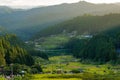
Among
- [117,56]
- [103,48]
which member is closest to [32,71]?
[117,56]

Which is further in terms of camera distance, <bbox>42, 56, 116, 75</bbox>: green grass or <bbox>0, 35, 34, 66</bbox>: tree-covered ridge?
<bbox>0, 35, 34, 66</bbox>: tree-covered ridge

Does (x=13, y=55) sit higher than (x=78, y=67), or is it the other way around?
(x=13, y=55)

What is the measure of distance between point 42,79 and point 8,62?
46.7 meters

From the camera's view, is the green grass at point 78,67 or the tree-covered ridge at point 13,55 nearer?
the green grass at point 78,67

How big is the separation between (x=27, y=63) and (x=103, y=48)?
168 feet

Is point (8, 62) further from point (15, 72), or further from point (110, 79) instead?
point (110, 79)

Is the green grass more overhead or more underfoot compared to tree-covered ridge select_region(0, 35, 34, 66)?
more underfoot

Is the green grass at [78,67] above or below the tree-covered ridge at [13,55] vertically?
below

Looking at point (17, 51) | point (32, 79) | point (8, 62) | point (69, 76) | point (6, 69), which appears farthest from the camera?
point (17, 51)

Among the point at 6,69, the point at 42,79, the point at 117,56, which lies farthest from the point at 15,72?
the point at 117,56

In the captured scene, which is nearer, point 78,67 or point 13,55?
point 78,67

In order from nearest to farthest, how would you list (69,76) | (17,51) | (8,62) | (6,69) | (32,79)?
1. (32,79)
2. (69,76)
3. (6,69)
4. (8,62)
5. (17,51)

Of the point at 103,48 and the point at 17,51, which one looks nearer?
the point at 17,51

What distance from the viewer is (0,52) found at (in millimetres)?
154375
